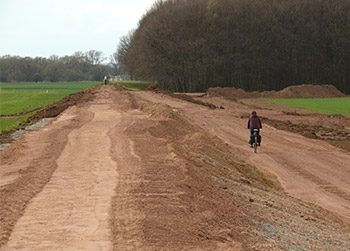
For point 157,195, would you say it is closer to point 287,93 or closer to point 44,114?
point 44,114

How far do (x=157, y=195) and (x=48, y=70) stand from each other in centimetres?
16714

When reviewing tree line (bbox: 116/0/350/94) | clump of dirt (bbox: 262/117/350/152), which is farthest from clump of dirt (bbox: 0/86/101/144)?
tree line (bbox: 116/0/350/94)

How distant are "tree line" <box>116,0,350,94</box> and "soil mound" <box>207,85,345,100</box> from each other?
6378mm

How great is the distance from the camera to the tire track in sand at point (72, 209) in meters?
7.48

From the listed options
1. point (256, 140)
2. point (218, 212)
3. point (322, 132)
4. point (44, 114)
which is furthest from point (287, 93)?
point (218, 212)

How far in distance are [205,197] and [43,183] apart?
12.5 feet

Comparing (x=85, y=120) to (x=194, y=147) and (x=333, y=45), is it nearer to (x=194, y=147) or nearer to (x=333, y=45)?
(x=194, y=147)

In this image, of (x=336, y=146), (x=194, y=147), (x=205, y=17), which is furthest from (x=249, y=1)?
(x=194, y=147)

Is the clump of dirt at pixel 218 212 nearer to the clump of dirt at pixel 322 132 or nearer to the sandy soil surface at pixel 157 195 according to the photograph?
the sandy soil surface at pixel 157 195

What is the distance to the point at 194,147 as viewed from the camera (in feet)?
62.9

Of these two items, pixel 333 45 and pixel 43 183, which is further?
pixel 333 45

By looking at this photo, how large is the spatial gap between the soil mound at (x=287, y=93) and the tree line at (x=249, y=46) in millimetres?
6378

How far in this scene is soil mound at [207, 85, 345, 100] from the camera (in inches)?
2712

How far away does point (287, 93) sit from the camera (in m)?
69.6
